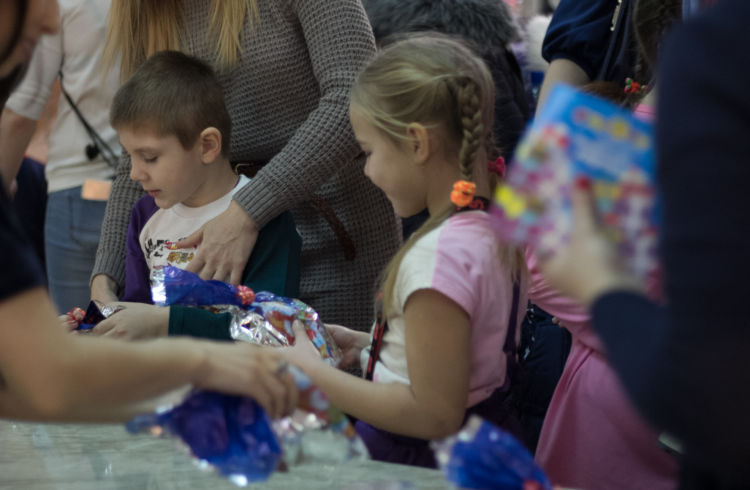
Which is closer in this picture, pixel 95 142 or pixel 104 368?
pixel 104 368

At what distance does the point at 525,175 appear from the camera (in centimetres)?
86

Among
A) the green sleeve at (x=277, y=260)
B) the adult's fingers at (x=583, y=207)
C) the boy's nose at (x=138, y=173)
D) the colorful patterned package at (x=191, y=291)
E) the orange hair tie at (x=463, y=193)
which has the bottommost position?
the green sleeve at (x=277, y=260)

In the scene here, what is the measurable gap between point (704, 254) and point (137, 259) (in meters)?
1.61

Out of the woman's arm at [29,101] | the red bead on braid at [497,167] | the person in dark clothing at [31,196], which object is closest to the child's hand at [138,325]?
the red bead on braid at [497,167]

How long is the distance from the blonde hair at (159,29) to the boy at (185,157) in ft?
0.25

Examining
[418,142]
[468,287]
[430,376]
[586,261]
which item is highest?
[586,261]

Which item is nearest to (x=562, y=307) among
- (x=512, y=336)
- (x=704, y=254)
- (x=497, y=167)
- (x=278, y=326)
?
(x=512, y=336)

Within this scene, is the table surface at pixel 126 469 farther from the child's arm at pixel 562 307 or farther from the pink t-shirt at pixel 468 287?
the child's arm at pixel 562 307

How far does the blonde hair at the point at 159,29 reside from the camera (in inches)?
78.0

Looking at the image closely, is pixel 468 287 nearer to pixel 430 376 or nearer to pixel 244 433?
pixel 430 376

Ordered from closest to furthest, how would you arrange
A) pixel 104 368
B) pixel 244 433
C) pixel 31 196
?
1. pixel 104 368
2. pixel 244 433
3. pixel 31 196

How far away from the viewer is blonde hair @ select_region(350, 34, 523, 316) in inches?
59.2

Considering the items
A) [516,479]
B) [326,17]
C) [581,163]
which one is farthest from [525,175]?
[326,17]

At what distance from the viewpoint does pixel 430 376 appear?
1385 millimetres
